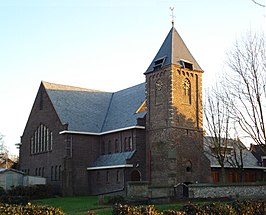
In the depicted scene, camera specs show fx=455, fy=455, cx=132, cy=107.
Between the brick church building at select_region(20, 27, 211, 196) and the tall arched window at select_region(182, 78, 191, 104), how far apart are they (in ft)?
0.16

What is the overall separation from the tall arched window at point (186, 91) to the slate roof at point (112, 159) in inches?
286

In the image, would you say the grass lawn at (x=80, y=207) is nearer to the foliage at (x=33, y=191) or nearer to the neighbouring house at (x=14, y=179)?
the foliage at (x=33, y=191)

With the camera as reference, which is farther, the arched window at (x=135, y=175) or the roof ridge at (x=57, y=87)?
the roof ridge at (x=57, y=87)

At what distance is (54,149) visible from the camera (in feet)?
167

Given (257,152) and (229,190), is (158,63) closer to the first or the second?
(229,190)

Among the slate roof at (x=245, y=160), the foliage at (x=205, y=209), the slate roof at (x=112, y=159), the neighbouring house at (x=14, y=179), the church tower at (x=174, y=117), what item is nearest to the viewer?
the foliage at (x=205, y=209)

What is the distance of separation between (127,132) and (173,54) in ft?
30.1

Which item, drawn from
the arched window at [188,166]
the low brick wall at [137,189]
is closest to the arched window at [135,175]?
the arched window at [188,166]

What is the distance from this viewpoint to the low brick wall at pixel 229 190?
99.0 feet

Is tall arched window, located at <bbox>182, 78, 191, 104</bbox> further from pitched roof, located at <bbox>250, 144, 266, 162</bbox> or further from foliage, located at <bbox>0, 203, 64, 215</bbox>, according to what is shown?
foliage, located at <bbox>0, 203, 64, 215</bbox>

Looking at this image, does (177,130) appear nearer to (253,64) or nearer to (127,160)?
(127,160)

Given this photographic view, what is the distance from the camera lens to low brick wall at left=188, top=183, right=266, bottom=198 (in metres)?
30.2

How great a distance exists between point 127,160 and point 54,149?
11.2 m

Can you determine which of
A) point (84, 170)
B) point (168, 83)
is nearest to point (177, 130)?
point (168, 83)
